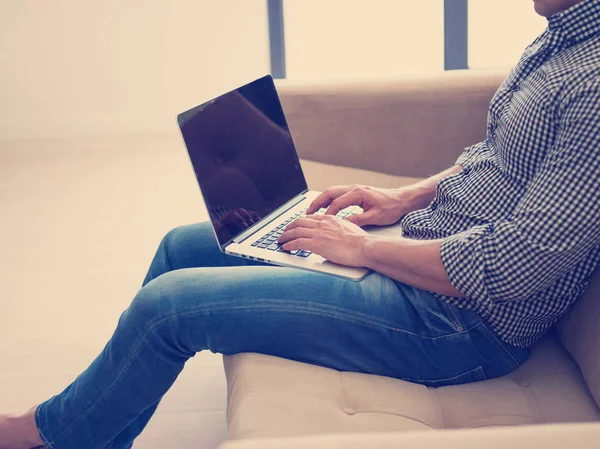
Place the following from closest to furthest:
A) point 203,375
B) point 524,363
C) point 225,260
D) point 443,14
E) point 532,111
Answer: point 532,111 < point 524,363 < point 225,260 < point 203,375 < point 443,14

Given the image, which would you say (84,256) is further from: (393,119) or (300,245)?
(300,245)

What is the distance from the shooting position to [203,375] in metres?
1.94

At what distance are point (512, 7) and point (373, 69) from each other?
2.79ft

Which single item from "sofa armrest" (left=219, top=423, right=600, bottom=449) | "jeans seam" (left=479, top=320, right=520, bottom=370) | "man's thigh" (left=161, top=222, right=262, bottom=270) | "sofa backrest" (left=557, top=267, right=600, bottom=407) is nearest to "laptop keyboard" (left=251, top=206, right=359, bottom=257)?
"man's thigh" (left=161, top=222, right=262, bottom=270)

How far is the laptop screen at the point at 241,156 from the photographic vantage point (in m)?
1.38

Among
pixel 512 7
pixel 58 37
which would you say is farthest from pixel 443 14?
pixel 58 37

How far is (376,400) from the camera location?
1.15 m

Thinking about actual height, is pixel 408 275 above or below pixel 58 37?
below

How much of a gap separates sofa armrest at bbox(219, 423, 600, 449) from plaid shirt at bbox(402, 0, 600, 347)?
15.6 inches

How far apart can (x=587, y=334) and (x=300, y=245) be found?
485 mm

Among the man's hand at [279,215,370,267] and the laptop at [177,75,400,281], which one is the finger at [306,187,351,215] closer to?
the laptop at [177,75,400,281]

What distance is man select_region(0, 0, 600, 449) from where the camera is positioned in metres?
1.12

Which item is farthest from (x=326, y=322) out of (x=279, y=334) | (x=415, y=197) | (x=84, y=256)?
(x=84, y=256)

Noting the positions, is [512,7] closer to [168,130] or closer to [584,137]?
[168,130]
